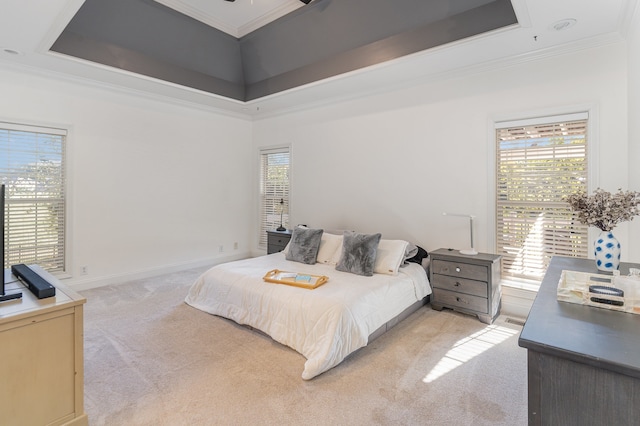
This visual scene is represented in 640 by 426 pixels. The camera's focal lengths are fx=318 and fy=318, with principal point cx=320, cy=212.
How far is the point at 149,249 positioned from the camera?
4.82 m

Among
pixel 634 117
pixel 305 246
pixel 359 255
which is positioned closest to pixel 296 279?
pixel 359 255

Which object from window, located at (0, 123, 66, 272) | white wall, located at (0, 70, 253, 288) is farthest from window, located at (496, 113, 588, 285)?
window, located at (0, 123, 66, 272)

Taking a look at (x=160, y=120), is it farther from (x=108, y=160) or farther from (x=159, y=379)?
(x=159, y=379)

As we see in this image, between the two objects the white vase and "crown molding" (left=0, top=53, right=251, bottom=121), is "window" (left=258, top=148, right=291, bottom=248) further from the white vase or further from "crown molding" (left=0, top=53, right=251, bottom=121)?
the white vase

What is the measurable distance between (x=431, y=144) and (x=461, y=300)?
1.86 m

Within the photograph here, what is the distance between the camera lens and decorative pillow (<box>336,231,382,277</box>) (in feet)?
10.7

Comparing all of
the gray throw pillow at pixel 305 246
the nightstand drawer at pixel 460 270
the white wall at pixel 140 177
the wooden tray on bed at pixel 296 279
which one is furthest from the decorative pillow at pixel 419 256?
the white wall at pixel 140 177

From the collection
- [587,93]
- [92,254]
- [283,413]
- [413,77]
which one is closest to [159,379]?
[283,413]

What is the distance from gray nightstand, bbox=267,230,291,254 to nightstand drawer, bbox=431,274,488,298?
2243mm

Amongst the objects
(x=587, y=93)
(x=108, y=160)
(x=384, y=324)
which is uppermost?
(x=587, y=93)

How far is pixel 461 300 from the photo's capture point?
3326 millimetres

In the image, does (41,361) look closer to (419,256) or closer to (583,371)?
(583,371)

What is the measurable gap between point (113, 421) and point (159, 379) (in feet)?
1.39

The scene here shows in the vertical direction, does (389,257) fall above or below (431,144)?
below
